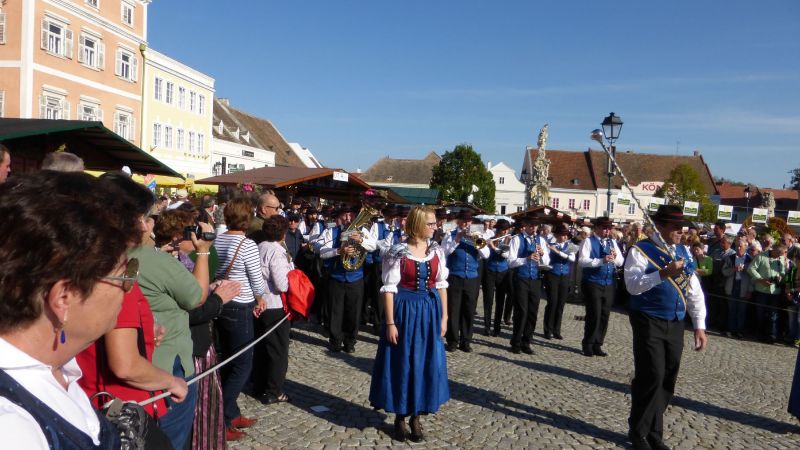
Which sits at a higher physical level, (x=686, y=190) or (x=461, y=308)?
(x=686, y=190)

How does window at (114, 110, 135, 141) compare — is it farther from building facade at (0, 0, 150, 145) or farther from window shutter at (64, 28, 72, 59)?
window shutter at (64, 28, 72, 59)

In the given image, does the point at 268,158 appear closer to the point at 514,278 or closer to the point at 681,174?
the point at 681,174

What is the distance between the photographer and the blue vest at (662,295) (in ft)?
17.6

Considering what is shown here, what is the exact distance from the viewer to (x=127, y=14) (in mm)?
31812

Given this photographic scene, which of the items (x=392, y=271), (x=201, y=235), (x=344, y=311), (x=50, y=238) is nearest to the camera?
(x=50, y=238)

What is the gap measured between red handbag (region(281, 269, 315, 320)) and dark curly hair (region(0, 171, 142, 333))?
14.9 ft

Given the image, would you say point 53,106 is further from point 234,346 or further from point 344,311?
point 234,346

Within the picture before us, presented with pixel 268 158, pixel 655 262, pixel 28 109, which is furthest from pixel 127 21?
pixel 655 262

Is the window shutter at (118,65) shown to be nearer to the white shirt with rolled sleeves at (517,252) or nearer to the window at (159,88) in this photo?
the window at (159,88)

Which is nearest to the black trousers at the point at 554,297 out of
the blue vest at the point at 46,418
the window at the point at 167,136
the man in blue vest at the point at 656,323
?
the man in blue vest at the point at 656,323

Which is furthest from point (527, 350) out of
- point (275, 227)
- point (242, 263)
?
point (242, 263)

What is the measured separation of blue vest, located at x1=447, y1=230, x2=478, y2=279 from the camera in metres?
9.40

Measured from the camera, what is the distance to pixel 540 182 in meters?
43.5

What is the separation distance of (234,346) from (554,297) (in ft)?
20.9
